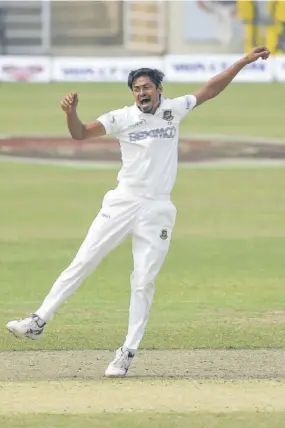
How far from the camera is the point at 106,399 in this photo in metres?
7.38

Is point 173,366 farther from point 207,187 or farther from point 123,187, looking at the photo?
point 207,187

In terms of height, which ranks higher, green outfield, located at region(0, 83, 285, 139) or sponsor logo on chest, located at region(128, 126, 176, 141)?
→ sponsor logo on chest, located at region(128, 126, 176, 141)

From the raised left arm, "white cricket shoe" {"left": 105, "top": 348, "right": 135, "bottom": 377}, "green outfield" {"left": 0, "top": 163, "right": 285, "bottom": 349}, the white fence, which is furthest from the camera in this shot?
the white fence

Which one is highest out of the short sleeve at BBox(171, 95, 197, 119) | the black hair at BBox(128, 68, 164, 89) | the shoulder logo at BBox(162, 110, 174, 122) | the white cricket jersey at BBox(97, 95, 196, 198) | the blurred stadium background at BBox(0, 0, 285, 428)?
the black hair at BBox(128, 68, 164, 89)

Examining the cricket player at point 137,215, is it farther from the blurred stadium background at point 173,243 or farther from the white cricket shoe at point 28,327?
the blurred stadium background at point 173,243

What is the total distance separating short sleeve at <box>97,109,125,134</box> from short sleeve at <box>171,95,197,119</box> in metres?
→ 0.36

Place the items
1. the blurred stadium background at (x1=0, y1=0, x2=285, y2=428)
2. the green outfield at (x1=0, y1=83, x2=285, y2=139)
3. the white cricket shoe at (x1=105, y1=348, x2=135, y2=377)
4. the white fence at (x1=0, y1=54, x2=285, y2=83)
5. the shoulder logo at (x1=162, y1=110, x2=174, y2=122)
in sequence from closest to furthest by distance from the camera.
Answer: the blurred stadium background at (x1=0, y1=0, x2=285, y2=428), the white cricket shoe at (x1=105, y1=348, x2=135, y2=377), the shoulder logo at (x1=162, y1=110, x2=174, y2=122), the green outfield at (x1=0, y1=83, x2=285, y2=139), the white fence at (x1=0, y1=54, x2=285, y2=83)

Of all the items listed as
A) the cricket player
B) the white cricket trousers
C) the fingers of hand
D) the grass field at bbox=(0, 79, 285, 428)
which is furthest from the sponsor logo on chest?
the grass field at bbox=(0, 79, 285, 428)

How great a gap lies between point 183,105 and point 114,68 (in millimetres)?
29967

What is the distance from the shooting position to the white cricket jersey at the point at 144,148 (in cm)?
809

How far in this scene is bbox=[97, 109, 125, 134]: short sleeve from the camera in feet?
26.5

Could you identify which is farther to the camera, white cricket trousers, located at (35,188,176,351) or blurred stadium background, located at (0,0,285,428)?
white cricket trousers, located at (35,188,176,351)

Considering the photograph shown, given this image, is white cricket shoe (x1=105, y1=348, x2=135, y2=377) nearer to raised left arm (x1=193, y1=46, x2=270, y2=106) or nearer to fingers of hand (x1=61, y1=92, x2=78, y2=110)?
fingers of hand (x1=61, y1=92, x2=78, y2=110)

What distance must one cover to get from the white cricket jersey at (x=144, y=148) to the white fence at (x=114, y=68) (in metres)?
29.7
